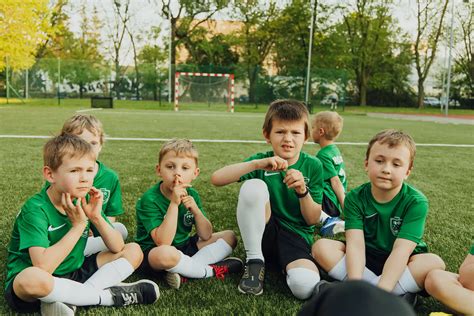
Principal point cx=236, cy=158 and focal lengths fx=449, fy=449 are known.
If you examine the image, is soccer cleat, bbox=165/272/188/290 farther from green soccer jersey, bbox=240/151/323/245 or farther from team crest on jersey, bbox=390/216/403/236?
team crest on jersey, bbox=390/216/403/236

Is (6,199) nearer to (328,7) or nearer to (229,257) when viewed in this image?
(229,257)

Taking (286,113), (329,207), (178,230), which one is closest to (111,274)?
(178,230)

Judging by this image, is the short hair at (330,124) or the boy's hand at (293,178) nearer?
the boy's hand at (293,178)

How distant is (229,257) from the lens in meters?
2.85

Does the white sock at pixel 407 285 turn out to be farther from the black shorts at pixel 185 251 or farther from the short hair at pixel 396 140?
the black shorts at pixel 185 251

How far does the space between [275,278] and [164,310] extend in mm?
769

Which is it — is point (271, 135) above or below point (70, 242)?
above

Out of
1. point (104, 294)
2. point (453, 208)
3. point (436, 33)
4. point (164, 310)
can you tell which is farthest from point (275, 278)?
point (436, 33)

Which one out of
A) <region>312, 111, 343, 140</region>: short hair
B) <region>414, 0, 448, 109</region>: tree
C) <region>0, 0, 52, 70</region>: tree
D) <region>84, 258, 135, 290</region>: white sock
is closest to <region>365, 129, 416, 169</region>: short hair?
<region>84, 258, 135, 290</region>: white sock

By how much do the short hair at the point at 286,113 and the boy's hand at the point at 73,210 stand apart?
124 cm

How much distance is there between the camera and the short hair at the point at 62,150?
2160 mm

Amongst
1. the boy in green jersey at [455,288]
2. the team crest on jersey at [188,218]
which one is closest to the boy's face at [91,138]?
the team crest on jersey at [188,218]

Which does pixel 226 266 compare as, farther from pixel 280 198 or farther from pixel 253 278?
pixel 280 198

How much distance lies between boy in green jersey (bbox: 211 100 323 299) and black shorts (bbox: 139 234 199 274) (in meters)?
0.40
